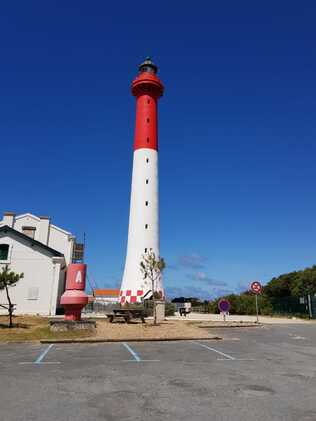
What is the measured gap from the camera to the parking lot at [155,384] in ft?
19.0

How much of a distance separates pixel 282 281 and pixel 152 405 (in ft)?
233

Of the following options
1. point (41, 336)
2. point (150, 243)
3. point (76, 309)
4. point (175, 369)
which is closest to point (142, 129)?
point (150, 243)

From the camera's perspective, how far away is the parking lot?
5805mm

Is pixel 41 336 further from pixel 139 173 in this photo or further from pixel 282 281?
pixel 282 281

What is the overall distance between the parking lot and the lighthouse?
76.6 feet

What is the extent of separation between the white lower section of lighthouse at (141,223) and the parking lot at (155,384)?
23058 mm

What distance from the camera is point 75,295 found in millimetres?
21484

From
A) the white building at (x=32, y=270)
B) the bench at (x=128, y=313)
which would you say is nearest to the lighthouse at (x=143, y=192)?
the white building at (x=32, y=270)

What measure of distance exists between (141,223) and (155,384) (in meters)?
30.5

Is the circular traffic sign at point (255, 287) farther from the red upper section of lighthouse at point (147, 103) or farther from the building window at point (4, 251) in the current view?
the building window at point (4, 251)

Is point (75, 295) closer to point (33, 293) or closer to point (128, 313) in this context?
point (128, 313)

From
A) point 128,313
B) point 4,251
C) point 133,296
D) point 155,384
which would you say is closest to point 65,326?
point 128,313

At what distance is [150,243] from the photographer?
37.7 m

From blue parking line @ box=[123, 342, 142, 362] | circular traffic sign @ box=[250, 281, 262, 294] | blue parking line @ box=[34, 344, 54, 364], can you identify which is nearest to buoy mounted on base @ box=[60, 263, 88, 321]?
blue parking line @ box=[123, 342, 142, 362]
